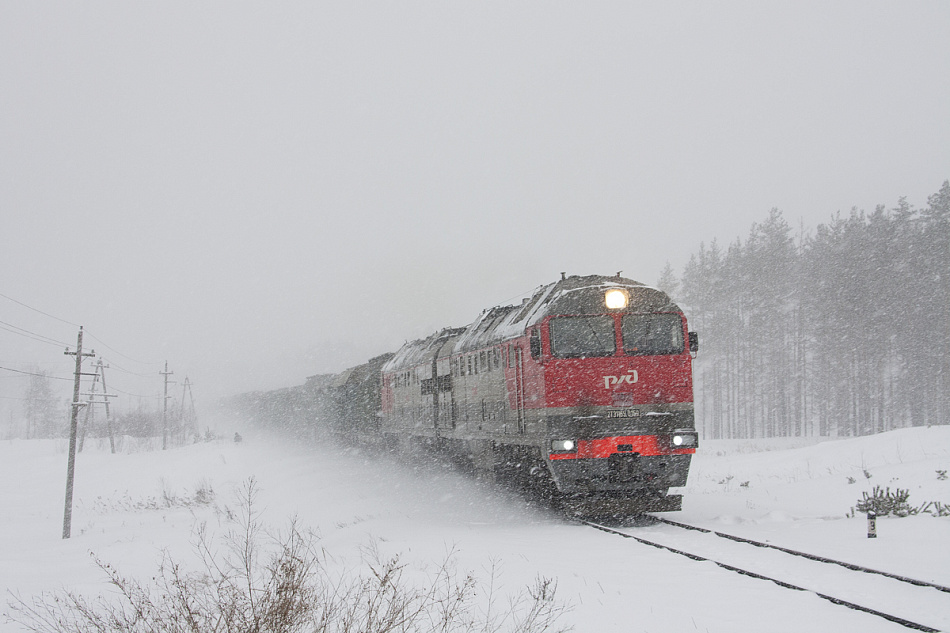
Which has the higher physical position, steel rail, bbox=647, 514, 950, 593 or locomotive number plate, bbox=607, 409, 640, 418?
locomotive number plate, bbox=607, 409, 640, 418

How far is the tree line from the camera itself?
108 ft

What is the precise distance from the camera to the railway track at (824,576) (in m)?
5.75

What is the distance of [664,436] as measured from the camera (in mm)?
10711

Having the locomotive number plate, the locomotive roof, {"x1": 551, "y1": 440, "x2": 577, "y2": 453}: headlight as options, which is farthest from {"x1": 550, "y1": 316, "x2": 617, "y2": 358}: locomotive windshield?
{"x1": 551, "y1": 440, "x2": 577, "y2": 453}: headlight

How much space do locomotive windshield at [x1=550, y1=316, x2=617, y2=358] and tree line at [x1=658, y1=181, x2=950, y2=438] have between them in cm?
2727

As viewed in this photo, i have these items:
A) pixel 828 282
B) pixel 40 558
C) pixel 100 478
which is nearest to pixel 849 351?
pixel 828 282

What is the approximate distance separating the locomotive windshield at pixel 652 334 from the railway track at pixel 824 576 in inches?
114

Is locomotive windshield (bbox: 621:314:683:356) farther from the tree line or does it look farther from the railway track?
the tree line

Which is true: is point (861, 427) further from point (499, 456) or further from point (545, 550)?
point (545, 550)

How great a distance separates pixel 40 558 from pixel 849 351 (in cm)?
3619

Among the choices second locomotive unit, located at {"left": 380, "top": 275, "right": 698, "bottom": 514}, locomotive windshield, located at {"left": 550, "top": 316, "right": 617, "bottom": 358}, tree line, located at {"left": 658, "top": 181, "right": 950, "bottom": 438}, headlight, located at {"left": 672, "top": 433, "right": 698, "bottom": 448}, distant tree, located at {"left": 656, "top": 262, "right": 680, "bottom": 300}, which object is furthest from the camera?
distant tree, located at {"left": 656, "top": 262, "right": 680, "bottom": 300}

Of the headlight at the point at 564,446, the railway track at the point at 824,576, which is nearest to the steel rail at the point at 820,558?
the railway track at the point at 824,576

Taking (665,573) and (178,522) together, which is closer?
(665,573)

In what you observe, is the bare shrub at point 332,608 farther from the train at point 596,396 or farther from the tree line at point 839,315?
the tree line at point 839,315
